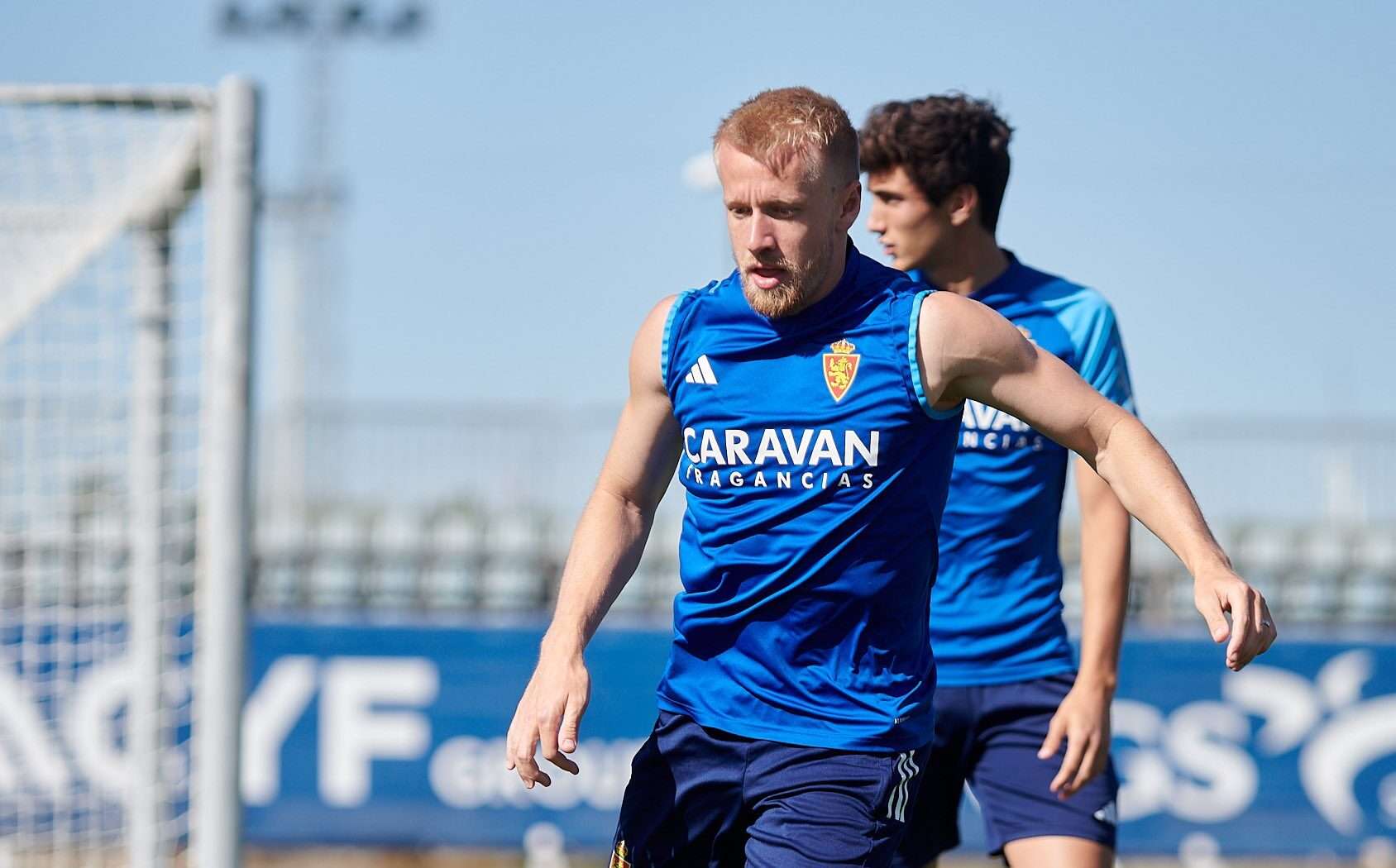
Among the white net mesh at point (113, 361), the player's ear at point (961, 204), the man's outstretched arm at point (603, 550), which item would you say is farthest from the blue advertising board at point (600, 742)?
the man's outstretched arm at point (603, 550)

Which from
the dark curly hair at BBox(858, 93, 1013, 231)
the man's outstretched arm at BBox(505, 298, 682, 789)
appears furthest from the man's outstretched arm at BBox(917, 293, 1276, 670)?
the dark curly hair at BBox(858, 93, 1013, 231)

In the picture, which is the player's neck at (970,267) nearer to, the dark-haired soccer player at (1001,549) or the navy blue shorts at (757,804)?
the dark-haired soccer player at (1001,549)

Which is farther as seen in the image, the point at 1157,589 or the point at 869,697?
the point at 1157,589

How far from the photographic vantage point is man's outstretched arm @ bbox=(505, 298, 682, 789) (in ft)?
9.42

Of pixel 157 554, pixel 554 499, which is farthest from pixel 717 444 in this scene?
pixel 554 499

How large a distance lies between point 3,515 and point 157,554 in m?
0.96

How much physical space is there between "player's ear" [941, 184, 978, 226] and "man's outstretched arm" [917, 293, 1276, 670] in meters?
0.99

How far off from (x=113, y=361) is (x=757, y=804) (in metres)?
3.12

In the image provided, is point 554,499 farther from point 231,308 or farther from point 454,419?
point 231,308

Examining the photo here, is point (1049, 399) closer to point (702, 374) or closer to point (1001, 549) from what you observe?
point (702, 374)

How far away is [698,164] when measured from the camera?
6.45 meters

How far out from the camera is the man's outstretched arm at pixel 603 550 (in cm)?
287

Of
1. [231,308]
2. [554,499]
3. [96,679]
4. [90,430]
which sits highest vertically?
[231,308]

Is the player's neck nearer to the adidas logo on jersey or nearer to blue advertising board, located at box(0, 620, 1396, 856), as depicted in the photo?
the adidas logo on jersey
